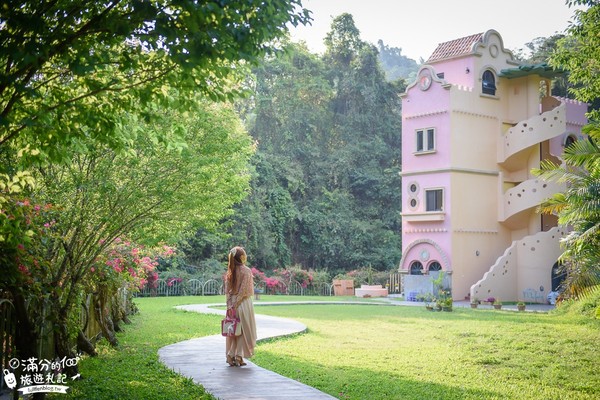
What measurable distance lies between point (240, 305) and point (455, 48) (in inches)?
1058

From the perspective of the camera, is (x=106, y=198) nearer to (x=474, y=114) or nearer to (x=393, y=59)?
(x=474, y=114)

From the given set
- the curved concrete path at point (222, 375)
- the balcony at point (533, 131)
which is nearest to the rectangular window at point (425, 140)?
Answer: the balcony at point (533, 131)

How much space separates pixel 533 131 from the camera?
35.0 metres

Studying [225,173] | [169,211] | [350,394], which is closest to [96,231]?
[169,211]

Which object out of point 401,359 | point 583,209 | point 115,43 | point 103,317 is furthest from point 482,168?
point 115,43

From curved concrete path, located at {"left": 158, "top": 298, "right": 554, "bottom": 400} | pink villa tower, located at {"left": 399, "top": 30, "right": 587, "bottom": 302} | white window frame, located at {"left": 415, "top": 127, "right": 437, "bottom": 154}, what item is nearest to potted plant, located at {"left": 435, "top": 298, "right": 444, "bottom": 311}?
pink villa tower, located at {"left": 399, "top": 30, "right": 587, "bottom": 302}

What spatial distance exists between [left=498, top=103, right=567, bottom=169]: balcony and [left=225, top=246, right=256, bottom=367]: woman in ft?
80.8

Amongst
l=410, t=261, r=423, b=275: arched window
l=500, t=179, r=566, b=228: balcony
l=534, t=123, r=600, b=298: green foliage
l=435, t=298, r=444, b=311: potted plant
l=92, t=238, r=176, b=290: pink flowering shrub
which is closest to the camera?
l=92, t=238, r=176, b=290: pink flowering shrub

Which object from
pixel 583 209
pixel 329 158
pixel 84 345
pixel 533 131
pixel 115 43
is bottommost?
pixel 84 345

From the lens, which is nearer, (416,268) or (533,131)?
(533,131)

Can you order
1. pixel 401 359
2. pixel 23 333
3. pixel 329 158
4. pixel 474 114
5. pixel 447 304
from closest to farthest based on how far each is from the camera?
1. pixel 23 333
2. pixel 401 359
3. pixel 447 304
4. pixel 474 114
5. pixel 329 158

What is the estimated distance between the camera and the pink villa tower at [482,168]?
34.3 meters

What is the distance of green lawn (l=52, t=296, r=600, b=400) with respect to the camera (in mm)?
10766

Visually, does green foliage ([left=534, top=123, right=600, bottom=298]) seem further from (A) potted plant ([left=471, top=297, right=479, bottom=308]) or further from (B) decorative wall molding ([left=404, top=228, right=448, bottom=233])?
(B) decorative wall molding ([left=404, top=228, right=448, bottom=233])
